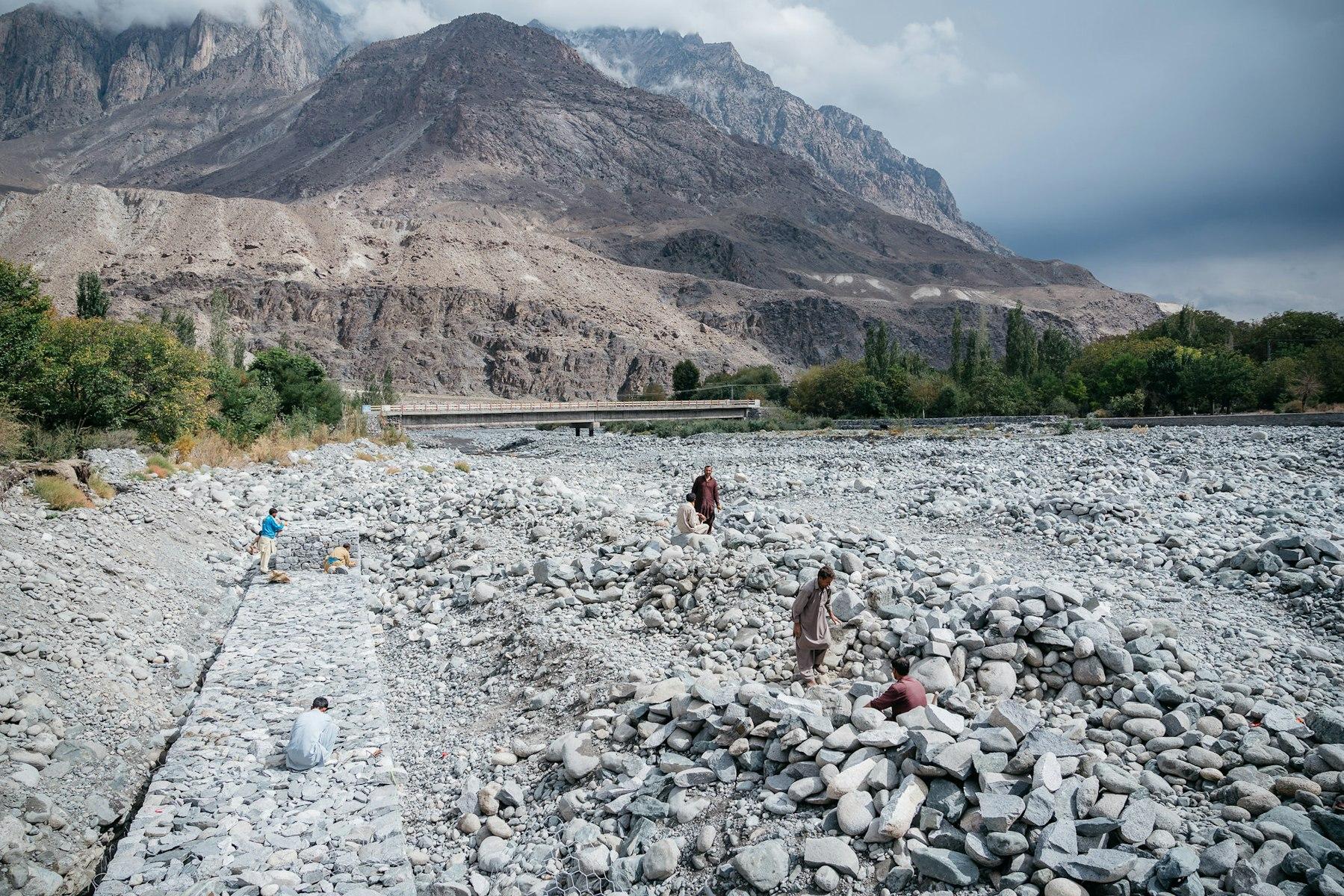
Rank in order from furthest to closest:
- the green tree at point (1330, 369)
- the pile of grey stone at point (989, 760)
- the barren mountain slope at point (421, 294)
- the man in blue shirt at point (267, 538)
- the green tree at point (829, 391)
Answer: the barren mountain slope at point (421, 294), the green tree at point (829, 391), the green tree at point (1330, 369), the man in blue shirt at point (267, 538), the pile of grey stone at point (989, 760)

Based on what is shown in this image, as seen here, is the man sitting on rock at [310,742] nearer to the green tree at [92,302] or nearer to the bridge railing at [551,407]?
the bridge railing at [551,407]

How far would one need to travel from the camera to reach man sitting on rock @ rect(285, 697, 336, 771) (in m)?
6.62

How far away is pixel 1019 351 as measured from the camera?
65750 millimetres

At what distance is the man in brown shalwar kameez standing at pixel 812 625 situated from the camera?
7637 millimetres

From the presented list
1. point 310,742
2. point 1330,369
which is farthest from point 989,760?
point 1330,369

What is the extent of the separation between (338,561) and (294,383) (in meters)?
23.6

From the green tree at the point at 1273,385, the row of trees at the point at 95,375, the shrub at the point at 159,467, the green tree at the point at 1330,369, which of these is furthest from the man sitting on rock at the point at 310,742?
the green tree at the point at 1273,385

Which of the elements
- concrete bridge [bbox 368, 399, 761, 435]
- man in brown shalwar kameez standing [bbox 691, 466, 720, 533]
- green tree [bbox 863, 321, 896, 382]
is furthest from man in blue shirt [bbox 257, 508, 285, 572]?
green tree [bbox 863, 321, 896, 382]

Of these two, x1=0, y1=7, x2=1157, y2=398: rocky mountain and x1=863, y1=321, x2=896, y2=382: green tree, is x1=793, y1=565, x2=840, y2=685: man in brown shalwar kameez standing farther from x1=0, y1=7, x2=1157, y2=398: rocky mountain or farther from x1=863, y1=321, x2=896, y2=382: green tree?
x1=0, y1=7, x2=1157, y2=398: rocky mountain

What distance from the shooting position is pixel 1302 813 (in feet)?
15.6

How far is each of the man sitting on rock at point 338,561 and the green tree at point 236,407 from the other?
482 inches

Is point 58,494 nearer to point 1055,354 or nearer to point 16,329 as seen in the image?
point 16,329

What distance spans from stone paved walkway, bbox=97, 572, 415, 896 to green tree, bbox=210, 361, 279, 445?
56.6ft

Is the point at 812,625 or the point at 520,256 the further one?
the point at 520,256
